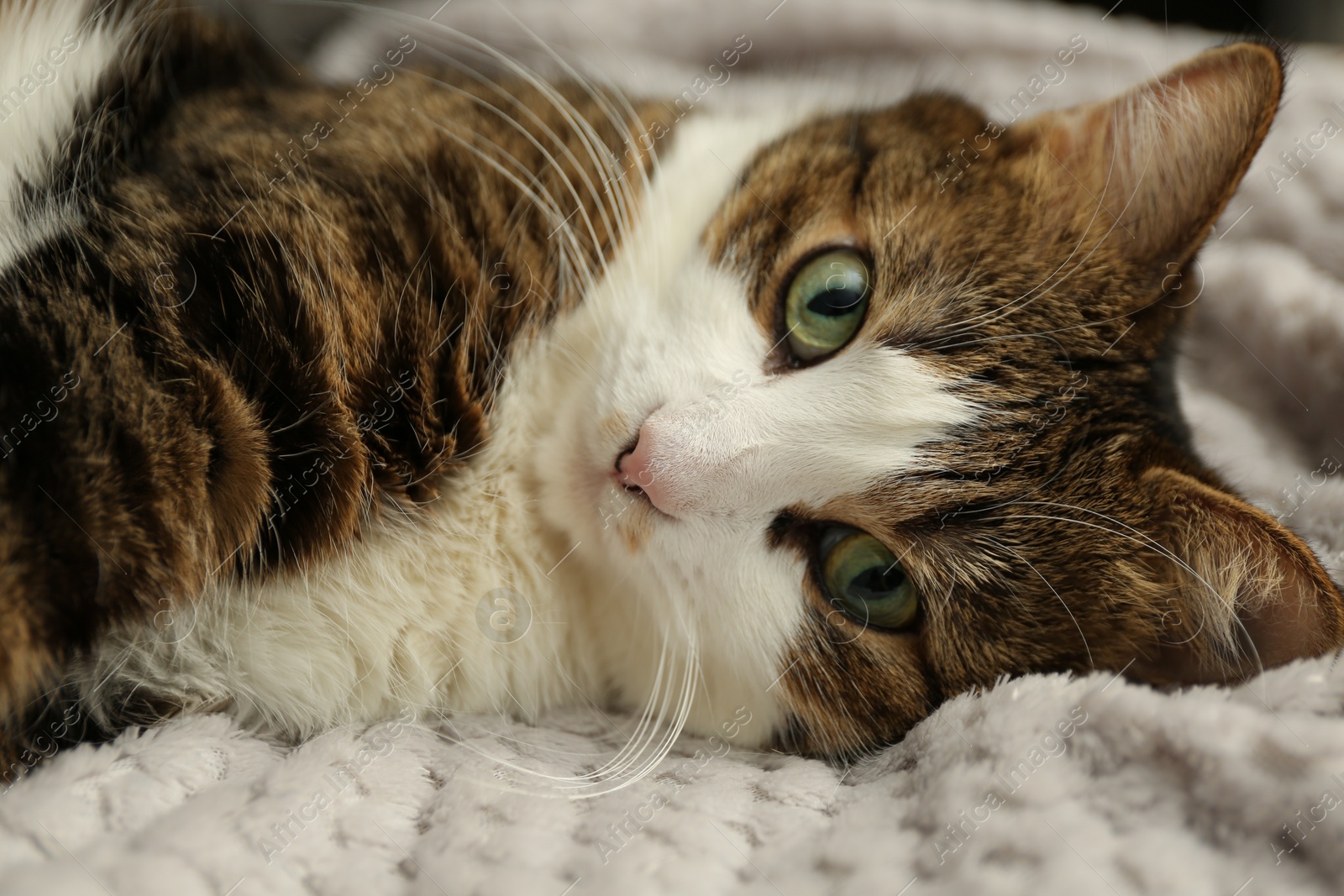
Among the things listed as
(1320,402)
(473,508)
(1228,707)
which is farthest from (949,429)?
(1320,402)

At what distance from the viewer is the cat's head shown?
3.17 ft

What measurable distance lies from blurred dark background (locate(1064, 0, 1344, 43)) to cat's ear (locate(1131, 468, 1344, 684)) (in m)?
1.25

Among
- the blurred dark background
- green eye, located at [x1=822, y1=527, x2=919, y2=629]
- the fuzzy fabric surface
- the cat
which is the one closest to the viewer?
the fuzzy fabric surface

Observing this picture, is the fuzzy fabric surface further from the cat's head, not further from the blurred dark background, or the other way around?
the blurred dark background

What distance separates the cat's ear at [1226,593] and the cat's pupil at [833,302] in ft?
1.30

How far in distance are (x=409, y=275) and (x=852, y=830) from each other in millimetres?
748

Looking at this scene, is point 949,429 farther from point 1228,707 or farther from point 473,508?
point 473,508

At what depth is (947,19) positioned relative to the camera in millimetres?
1878

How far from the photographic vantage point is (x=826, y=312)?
3.42 ft

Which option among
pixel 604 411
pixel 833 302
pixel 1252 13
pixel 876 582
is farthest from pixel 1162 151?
pixel 1252 13

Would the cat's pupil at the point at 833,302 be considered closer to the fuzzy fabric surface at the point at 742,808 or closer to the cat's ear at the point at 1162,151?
the cat's ear at the point at 1162,151

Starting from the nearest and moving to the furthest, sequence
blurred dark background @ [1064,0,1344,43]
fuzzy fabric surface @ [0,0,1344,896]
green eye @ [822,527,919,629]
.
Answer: fuzzy fabric surface @ [0,0,1344,896] < green eye @ [822,527,919,629] < blurred dark background @ [1064,0,1344,43]

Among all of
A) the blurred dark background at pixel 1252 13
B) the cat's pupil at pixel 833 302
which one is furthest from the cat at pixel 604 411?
the blurred dark background at pixel 1252 13

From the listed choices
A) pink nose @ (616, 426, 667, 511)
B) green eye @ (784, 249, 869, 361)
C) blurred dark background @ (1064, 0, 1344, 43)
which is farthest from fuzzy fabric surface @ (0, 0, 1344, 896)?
blurred dark background @ (1064, 0, 1344, 43)
